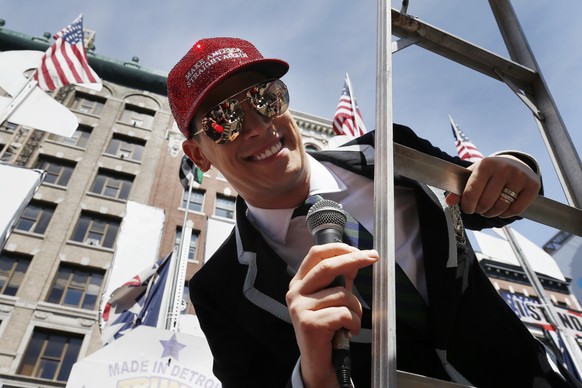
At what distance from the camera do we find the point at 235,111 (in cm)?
242

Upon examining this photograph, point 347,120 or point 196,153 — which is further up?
point 347,120

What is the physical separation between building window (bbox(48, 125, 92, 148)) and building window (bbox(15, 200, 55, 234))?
5.07 metres

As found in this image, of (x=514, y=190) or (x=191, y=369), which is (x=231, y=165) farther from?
(x=191, y=369)

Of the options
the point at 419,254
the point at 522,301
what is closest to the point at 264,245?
the point at 419,254

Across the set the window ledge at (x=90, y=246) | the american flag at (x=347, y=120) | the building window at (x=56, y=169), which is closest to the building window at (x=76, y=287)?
the window ledge at (x=90, y=246)

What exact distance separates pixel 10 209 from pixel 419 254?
901 centimetres

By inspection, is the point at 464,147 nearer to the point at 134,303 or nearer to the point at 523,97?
the point at 134,303

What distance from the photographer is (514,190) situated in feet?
5.75

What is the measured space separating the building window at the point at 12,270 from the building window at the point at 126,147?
922 centimetres

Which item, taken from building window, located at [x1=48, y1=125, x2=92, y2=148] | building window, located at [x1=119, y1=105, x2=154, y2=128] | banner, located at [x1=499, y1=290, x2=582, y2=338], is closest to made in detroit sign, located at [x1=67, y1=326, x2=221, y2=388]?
banner, located at [x1=499, y1=290, x2=582, y2=338]

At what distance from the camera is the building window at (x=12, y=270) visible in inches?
838

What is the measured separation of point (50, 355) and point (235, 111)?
22.1 metres

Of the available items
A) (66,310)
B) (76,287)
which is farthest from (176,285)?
(76,287)

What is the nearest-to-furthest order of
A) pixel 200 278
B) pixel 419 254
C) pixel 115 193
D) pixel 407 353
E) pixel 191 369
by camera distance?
pixel 407 353 < pixel 419 254 < pixel 200 278 < pixel 191 369 < pixel 115 193
